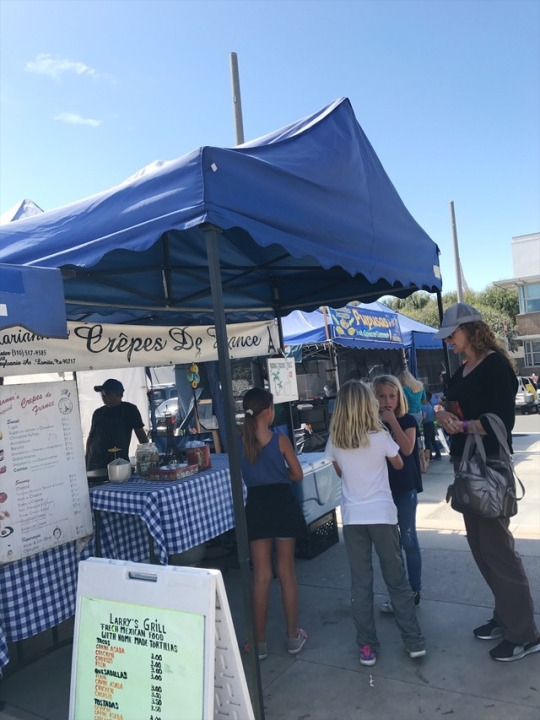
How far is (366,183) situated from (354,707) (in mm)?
3210

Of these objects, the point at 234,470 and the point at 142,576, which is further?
the point at 234,470

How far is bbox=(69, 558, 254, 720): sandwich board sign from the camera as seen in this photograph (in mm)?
2053

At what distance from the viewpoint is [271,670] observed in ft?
10.9

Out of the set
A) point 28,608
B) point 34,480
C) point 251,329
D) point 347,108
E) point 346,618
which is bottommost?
point 346,618

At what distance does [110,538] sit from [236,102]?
635cm

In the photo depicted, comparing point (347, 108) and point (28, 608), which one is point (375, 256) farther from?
point (28, 608)

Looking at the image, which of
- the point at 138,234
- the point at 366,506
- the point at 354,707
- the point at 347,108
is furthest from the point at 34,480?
the point at 347,108

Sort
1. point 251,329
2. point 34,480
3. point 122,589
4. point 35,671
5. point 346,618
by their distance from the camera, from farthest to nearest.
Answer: point 251,329 < point 346,618 < point 35,671 < point 34,480 < point 122,589

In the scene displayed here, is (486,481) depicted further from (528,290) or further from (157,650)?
(528,290)

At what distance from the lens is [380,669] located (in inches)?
126

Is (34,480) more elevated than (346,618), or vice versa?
(34,480)

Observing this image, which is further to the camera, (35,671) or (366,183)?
(366,183)

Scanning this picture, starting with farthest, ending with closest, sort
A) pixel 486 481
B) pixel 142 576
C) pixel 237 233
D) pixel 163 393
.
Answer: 1. pixel 163 393
2. pixel 237 233
3. pixel 486 481
4. pixel 142 576

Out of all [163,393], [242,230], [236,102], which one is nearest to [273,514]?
[242,230]
